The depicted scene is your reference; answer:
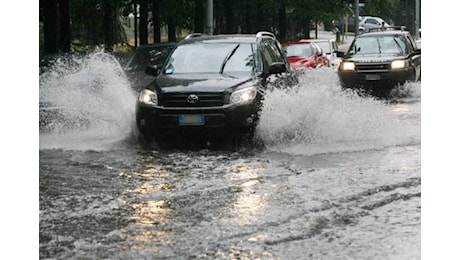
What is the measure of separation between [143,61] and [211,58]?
3650mm

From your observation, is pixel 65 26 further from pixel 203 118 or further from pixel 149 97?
pixel 203 118

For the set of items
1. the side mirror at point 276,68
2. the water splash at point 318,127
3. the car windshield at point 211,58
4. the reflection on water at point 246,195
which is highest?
the car windshield at point 211,58

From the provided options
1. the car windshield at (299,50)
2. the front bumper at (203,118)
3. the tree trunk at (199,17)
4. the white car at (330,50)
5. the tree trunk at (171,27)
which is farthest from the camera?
the tree trunk at (171,27)

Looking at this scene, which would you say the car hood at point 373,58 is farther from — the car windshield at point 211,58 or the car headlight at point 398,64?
the car windshield at point 211,58

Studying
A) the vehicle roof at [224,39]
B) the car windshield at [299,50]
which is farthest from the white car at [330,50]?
the vehicle roof at [224,39]

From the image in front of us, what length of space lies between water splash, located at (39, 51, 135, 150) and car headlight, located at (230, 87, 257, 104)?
1.95 m

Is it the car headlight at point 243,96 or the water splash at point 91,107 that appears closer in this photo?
the car headlight at point 243,96

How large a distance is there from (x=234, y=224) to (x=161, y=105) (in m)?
5.08

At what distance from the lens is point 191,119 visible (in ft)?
39.8

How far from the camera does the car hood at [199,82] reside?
12.3m

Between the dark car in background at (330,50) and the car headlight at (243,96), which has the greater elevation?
the dark car in background at (330,50)

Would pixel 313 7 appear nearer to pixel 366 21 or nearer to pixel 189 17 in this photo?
pixel 189 17

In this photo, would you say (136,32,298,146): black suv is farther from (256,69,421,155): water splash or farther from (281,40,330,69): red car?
(281,40,330,69): red car

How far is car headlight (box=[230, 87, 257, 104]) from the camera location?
40.0 ft
